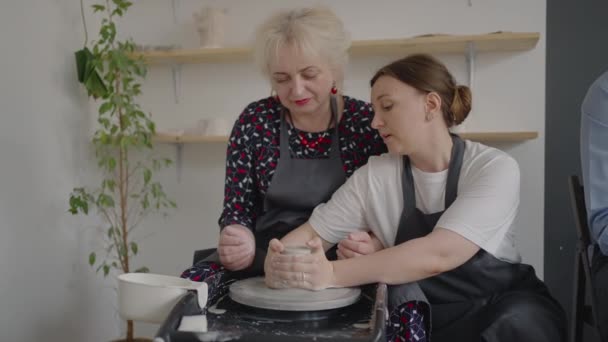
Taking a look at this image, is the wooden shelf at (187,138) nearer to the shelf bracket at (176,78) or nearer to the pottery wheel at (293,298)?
the shelf bracket at (176,78)

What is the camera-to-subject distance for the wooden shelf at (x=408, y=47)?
2262mm

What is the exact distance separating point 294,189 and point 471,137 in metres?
0.99

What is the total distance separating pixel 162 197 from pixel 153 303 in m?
1.75

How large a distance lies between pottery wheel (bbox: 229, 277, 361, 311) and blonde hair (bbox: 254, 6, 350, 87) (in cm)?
65

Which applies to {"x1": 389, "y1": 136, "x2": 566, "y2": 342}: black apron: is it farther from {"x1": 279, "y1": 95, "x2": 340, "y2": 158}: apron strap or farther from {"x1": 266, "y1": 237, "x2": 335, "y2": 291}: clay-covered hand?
{"x1": 279, "y1": 95, "x2": 340, "y2": 158}: apron strap

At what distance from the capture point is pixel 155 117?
2.78m

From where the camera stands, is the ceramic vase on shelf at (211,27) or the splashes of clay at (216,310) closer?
the splashes of clay at (216,310)

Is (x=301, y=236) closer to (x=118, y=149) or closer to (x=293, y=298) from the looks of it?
(x=293, y=298)

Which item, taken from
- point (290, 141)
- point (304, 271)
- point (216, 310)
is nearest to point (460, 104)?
point (290, 141)

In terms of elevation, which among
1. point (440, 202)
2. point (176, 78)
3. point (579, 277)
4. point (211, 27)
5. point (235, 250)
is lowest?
point (579, 277)

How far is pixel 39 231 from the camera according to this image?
227cm

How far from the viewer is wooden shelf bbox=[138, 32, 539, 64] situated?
2.26 meters

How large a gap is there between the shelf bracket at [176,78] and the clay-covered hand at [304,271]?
1671 mm

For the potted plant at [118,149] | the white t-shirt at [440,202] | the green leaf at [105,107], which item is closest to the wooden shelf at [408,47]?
the potted plant at [118,149]
